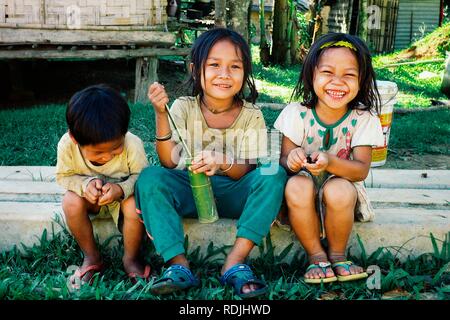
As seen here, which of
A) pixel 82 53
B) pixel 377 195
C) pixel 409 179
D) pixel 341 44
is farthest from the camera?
pixel 82 53

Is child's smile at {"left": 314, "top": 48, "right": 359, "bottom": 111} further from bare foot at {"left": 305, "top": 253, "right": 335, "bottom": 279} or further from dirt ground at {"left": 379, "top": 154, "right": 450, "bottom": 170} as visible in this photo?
dirt ground at {"left": 379, "top": 154, "right": 450, "bottom": 170}

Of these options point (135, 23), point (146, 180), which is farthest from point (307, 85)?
point (135, 23)

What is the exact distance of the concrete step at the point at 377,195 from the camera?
292 centimetres

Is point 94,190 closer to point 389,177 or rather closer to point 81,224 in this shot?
point 81,224

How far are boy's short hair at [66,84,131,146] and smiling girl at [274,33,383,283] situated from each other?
750 millimetres

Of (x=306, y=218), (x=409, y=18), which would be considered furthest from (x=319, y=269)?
(x=409, y=18)

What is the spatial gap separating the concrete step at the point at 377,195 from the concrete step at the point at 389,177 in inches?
4.3

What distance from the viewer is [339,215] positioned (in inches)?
94.3

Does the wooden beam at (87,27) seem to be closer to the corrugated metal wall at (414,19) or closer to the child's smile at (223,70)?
the child's smile at (223,70)

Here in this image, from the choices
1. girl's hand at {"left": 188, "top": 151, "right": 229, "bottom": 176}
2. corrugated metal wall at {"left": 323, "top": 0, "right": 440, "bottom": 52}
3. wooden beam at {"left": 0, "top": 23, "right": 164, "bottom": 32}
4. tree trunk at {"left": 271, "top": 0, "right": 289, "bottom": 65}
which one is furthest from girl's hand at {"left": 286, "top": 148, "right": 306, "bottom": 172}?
corrugated metal wall at {"left": 323, "top": 0, "right": 440, "bottom": 52}

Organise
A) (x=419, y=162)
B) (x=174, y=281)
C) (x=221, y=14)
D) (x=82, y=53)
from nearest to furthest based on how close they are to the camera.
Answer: (x=174, y=281) → (x=419, y=162) → (x=221, y=14) → (x=82, y=53)

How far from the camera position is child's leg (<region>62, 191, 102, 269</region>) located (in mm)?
2463

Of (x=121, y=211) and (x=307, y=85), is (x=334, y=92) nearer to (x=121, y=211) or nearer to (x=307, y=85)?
(x=307, y=85)

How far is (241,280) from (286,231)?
1.59 feet
